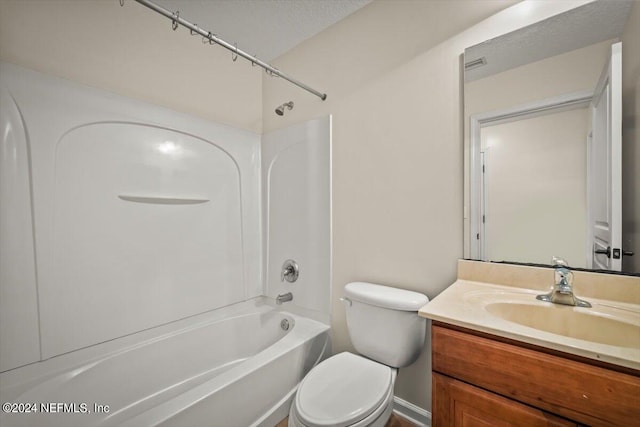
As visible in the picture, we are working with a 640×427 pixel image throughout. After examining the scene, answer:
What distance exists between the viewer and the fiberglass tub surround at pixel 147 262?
4.05ft

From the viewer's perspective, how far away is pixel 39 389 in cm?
120

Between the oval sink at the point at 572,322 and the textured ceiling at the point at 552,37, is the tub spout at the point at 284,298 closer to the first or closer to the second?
the oval sink at the point at 572,322

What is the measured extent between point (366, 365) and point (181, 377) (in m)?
1.18

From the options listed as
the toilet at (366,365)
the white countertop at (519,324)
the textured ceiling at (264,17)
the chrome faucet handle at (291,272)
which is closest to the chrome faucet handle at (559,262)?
→ the white countertop at (519,324)

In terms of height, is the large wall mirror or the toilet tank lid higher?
the large wall mirror

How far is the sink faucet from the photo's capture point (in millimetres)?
999

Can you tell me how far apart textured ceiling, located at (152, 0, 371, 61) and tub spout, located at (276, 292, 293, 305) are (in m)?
1.89

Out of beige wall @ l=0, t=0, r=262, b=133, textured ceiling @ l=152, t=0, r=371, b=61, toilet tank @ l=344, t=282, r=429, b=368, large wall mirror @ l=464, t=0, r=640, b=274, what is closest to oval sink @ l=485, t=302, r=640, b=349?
large wall mirror @ l=464, t=0, r=640, b=274

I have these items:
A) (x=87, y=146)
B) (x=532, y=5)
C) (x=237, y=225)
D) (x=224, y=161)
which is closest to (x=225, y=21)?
(x=224, y=161)

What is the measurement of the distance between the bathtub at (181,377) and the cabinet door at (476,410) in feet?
2.72

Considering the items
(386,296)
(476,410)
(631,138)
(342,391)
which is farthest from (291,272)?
(631,138)

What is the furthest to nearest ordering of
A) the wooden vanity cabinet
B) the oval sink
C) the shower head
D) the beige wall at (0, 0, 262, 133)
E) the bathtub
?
1. the shower head
2. the beige wall at (0, 0, 262, 133)
3. the bathtub
4. the oval sink
5. the wooden vanity cabinet

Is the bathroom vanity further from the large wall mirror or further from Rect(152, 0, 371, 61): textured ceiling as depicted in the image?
Rect(152, 0, 371, 61): textured ceiling

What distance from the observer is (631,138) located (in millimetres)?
Answer: 983
